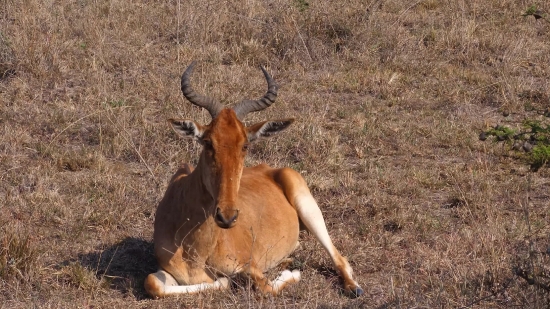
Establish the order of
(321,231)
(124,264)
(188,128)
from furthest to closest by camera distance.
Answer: (321,231)
(124,264)
(188,128)

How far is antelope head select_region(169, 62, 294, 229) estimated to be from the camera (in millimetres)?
6613

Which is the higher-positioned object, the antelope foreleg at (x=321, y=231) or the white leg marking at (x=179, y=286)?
the white leg marking at (x=179, y=286)

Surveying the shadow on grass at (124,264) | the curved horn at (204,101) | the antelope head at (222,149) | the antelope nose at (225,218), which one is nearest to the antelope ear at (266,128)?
the antelope head at (222,149)

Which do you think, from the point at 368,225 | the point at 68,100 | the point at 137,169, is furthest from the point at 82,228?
the point at 68,100

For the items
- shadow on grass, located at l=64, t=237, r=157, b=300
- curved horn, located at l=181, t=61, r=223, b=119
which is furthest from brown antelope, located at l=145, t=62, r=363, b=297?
shadow on grass, located at l=64, t=237, r=157, b=300

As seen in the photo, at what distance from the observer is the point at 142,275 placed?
25.8 feet

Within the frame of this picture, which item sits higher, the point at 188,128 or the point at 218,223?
the point at 188,128

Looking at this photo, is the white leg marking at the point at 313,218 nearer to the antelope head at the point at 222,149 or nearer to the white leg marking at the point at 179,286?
the white leg marking at the point at 179,286

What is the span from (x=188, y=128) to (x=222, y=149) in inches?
15.4

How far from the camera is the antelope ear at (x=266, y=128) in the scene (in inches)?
282

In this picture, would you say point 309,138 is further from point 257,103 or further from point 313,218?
point 257,103

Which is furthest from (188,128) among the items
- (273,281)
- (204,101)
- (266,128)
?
(273,281)

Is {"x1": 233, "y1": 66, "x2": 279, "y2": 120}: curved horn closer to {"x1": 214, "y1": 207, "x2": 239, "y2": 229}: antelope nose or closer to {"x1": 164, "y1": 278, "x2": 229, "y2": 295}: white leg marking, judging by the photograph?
{"x1": 214, "y1": 207, "x2": 239, "y2": 229}: antelope nose

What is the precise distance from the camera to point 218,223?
6.54 metres
